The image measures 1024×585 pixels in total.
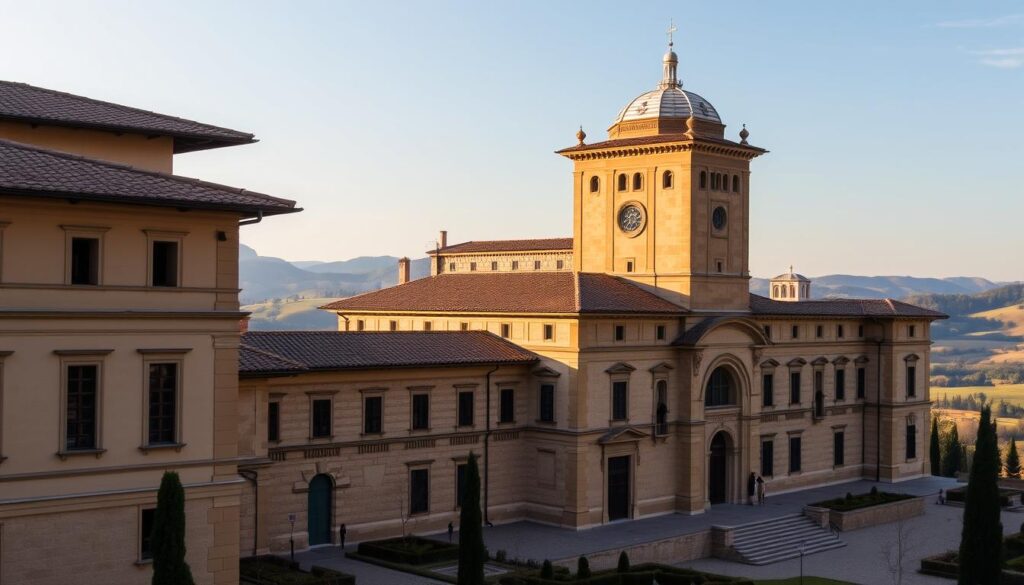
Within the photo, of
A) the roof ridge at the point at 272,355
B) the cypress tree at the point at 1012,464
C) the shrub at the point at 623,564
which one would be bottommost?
the cypress tree at the point at 1012,464

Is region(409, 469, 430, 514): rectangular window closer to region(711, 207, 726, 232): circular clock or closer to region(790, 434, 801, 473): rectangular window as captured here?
region(711, 207, 726, 232): circular clock

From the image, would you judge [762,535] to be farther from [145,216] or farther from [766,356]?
[145,216]

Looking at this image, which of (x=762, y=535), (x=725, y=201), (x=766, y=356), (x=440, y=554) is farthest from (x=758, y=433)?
(x=440, y=554)

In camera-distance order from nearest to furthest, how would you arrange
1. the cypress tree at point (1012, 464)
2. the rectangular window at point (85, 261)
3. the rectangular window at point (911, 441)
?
the rectangular window at point (85, 261) → the rectangular window at point (911, 441) → the cypress tree at point (1012, 464)

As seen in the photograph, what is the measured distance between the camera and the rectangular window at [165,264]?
95.7 ft

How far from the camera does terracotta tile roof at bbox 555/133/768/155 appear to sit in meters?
52.8

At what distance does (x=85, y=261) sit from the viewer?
92.1 ft

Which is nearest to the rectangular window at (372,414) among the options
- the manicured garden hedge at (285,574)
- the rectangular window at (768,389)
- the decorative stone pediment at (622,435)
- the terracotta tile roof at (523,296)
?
the manicured garden hedge at (285,574)

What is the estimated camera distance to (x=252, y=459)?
3928 centimetres

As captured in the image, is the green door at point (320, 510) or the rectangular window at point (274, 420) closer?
the rectangular window at point (274, 420)

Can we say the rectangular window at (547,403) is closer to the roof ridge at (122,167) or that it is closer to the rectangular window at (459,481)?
the rectangular window at (459,481)

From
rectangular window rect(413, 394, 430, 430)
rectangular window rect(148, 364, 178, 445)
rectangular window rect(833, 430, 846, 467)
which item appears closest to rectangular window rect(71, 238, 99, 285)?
rectangular window rect(148, 364, 178, 445)

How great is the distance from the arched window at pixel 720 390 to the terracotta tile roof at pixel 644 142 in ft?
34.1

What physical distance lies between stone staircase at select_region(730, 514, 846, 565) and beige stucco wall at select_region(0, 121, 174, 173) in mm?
27426
